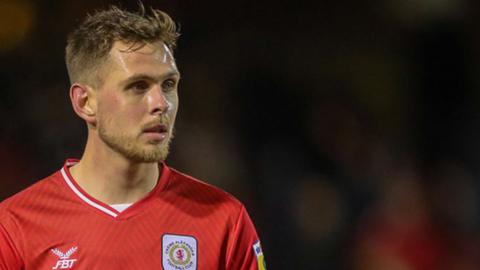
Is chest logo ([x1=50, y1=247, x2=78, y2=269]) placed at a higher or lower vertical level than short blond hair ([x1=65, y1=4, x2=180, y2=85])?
lower

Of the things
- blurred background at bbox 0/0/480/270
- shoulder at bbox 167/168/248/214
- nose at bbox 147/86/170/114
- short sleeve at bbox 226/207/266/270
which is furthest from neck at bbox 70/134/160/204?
blurred background at bbox 0/0/480/270

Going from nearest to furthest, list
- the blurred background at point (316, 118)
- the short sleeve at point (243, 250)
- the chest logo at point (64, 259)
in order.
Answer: the chest logo at point (64, 259), the short sleeve at point (243, 250), the blurred background at point (316, 118)

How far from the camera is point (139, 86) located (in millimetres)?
2865


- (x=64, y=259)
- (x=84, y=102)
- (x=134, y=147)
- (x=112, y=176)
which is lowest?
(x=64, y=259)

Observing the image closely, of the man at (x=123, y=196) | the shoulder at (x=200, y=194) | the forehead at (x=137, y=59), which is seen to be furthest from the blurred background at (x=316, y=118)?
the forehead at (x=137, y=59)

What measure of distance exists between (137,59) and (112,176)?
42 cm

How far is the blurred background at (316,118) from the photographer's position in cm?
514

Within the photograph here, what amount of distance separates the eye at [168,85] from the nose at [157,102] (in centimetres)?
5

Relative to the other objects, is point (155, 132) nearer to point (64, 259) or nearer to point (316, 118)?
point (64, 259)

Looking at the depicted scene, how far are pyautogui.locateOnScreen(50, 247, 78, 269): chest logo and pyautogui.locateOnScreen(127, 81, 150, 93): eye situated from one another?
0.56 m

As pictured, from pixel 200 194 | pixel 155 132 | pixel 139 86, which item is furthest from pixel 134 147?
pixel 200 194

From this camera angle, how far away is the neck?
295 centimetres

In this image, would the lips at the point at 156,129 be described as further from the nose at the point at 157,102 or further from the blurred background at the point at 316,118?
A: the blurred background at the point at 316,118

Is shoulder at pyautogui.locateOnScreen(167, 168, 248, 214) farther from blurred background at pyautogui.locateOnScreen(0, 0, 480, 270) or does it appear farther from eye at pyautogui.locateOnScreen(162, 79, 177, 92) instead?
blurred background at pyautogui.locateOnScreen(0, 0, 480, 270)
